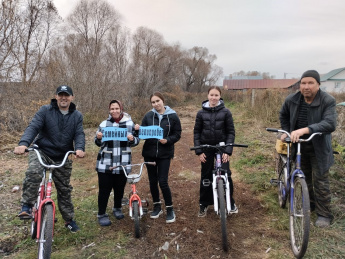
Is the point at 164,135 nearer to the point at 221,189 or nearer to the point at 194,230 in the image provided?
A: the point at 221,189

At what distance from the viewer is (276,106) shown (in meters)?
13.7

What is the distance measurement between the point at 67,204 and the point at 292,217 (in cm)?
313

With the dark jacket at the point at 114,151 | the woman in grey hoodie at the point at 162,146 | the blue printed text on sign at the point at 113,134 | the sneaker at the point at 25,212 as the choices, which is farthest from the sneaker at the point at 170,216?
the sneaker at the point at 25,212

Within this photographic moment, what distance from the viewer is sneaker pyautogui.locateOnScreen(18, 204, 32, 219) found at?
332cm

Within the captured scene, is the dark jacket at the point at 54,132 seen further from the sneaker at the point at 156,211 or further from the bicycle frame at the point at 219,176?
the bicycle frame at the point at 219,176

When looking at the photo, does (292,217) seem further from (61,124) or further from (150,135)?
(61,124)

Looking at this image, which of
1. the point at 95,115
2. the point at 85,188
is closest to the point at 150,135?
the point at 85,188

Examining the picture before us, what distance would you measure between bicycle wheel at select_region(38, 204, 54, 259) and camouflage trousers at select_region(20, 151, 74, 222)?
48cm

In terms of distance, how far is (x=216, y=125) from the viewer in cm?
404

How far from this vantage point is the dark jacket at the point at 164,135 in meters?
4.01

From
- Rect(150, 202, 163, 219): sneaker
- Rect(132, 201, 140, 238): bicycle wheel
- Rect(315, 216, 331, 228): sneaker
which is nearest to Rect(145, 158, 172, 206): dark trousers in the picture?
Rect(150, 202, 163, 219): sneaker

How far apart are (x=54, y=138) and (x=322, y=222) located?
3896 mm

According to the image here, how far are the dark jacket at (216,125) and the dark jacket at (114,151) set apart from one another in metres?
1.06

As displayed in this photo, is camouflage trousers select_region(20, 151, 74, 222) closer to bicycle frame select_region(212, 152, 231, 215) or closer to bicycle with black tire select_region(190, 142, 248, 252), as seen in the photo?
bicycle with black tire select_region(190, 142, 248, 252)
